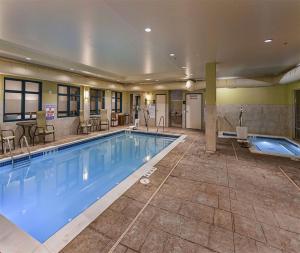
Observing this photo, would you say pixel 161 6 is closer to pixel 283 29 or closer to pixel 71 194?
pixel 283 29

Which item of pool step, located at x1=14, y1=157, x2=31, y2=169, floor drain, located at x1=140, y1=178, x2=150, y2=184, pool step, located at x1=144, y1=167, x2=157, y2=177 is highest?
pool step, located at x1=144, y1=167, x2=157, y2=177

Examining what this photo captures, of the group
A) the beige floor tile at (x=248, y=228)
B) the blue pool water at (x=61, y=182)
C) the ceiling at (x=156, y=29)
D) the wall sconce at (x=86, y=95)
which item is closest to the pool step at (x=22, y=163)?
the blue pool water at (x=61, y=182)

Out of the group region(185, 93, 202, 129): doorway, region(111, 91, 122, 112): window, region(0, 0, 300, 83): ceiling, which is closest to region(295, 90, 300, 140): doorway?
region(0, 0, 300, 83): ceiling

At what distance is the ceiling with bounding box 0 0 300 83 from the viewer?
2447mm

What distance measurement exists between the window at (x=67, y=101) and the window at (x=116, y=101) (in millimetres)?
2755

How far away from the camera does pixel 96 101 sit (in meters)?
9.92

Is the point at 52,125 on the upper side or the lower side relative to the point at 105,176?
Answer: upper

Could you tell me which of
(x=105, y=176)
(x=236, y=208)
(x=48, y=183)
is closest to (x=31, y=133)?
(x=48, y=183)

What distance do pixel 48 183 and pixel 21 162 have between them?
5.07 ft

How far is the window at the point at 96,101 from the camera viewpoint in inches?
380

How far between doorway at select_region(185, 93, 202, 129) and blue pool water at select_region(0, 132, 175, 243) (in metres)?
3.89

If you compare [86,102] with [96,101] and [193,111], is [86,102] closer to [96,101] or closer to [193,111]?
[96,101]

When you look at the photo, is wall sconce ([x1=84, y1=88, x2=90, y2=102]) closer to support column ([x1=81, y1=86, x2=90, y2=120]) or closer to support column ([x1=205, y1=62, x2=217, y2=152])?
support column ([x1=81, y1=86, x2=90, y2=120])

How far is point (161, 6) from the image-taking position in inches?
95.7
